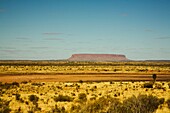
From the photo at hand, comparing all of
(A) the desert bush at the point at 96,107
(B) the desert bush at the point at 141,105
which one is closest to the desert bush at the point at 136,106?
(B) the desert bush at the point at 141,105

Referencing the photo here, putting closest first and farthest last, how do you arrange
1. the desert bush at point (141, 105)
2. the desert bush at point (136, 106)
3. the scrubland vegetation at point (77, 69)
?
the desert bush at point (136, 106)
the desert bush at point (141, 105)
the scrubland vegetation at point (77, 69)

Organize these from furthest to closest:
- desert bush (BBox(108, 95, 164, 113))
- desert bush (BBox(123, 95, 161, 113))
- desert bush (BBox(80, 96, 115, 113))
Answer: desert bush (BBox(80, 96, 115, 113)) → desert bush (BBox(123, 95, 161, 113)) → desert bush (BBox(108, 95, 164, 113))

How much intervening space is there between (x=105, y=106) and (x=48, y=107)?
439cm

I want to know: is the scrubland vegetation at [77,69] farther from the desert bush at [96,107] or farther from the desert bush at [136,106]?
the desert bush at [136,106]

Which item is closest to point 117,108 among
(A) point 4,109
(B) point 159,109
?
(B) point 159,109

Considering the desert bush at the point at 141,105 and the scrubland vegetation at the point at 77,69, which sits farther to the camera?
the scrubland vegetation at the point at 77,69

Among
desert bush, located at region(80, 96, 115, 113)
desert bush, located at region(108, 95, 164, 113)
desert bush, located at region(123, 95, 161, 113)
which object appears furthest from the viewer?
desert bush, located at region(80, 96, 115, 113)

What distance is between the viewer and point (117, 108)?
16.1m

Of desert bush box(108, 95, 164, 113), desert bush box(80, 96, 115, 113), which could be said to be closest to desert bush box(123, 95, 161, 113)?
desert bush box(108, 95, 164, 113)

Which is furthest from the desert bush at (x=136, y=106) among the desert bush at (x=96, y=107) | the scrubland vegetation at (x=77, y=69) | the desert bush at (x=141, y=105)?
the scrubland vegetation at (x=77, y=69)

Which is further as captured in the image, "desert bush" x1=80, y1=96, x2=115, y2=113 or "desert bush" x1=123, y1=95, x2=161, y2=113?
"desert bush" x1=80, y1=96, x2=115, y2=113

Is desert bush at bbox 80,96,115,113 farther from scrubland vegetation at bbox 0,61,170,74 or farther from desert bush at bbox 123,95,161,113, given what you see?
scrubland vegetation at bbox 0,61,170,74

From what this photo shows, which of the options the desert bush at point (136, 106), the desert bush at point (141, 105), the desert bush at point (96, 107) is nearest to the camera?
the desert bush at point (136, 106)

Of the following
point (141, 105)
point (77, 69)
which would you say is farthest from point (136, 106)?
point (77, 69)
